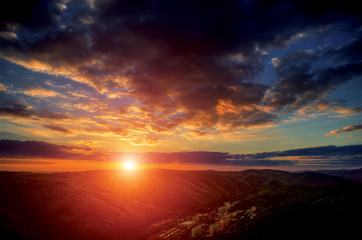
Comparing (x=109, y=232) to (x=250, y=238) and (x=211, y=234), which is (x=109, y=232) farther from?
(x=250, y=238)

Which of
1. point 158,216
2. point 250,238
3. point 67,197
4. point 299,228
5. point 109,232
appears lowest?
point 158,216

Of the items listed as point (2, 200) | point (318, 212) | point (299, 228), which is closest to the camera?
point (299, 228)

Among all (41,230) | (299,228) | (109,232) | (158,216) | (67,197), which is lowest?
(158,216)

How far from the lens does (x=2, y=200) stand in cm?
12231

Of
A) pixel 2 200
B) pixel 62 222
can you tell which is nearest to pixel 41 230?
pixel 62 222

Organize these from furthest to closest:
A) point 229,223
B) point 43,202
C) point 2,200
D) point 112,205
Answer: point 112,205
point 43,202
point 2,200
point 229,223

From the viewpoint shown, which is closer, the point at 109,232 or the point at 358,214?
the point at 358,214

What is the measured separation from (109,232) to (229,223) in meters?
88.7

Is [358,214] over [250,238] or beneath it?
over

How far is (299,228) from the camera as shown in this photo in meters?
45.9

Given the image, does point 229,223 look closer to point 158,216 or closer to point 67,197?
point 158,216

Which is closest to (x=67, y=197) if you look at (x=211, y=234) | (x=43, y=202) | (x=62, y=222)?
(x=43, y=202)

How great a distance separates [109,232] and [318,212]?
400 feet

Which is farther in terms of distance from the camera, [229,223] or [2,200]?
[2,200]
